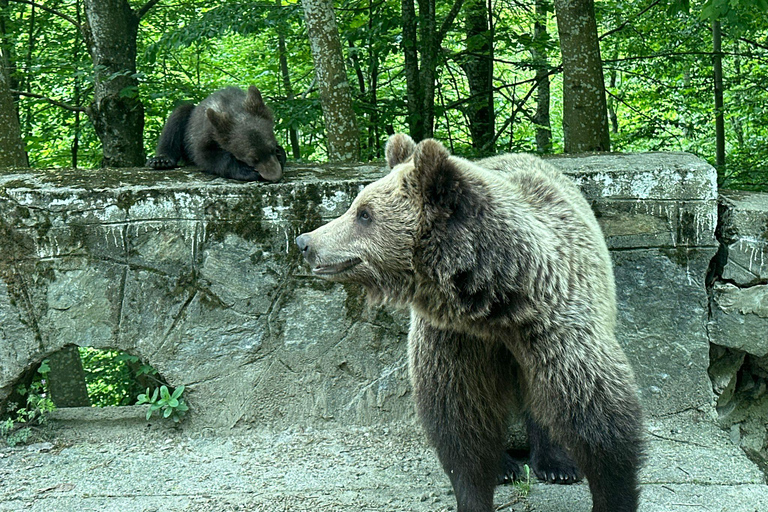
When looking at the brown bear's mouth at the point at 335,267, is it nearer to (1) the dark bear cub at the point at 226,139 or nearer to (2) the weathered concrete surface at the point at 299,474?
(2) the weathered concrete surface at the point at 299,474

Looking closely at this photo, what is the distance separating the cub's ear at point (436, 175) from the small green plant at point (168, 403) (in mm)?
2325

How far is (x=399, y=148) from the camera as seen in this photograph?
340 cm

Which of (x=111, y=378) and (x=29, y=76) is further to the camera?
(x=29, y=76)

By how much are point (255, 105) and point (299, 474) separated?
9.01ft

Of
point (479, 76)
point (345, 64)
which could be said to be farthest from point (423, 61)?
point (479, 76)

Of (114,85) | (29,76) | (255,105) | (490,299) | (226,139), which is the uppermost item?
(29,76)

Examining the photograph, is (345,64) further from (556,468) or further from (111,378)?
(556,468)

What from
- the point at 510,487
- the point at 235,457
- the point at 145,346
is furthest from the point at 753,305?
the point at 145,346

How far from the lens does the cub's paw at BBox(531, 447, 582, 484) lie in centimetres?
401

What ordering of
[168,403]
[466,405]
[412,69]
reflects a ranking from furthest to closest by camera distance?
[412,69], [168,403], [466,405]

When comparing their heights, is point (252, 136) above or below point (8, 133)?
below

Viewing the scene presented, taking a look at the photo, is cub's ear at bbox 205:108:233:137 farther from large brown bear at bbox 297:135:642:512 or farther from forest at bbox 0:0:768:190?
large brown bear at bbox 297:135:642:512

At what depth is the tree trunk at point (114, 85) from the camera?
6750 millimetres

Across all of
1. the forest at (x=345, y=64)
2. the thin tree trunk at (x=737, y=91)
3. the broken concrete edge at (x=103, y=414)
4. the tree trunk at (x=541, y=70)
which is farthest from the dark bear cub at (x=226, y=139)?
the thin tree trunk at (x=737, y=91)
